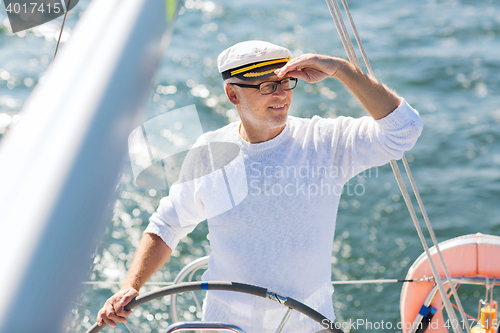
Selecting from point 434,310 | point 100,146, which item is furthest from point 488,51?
point 100,146

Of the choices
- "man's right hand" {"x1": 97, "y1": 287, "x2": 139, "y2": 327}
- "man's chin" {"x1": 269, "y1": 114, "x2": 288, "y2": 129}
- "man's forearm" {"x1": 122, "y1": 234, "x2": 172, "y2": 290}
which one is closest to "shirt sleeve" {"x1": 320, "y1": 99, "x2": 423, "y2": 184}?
"man's chin" {"x1": 269, "y1": 114, "x2": 288, "y2": 129}

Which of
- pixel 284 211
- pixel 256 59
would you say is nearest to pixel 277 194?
pixel 284 211

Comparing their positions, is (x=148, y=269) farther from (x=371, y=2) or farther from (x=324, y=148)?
(x=371, y=2)

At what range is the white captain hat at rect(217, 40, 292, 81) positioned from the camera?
1.74 m

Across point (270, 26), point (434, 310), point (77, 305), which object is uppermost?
point (77, 305)

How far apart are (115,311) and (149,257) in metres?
0.29

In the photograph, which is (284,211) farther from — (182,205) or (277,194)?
(182,205)

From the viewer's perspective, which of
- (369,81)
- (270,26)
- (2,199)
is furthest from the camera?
(270,26)

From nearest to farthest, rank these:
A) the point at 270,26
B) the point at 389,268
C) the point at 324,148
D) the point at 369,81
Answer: the point at 369,81
the point at 324,148
the point at 389,268
the point at 270,26

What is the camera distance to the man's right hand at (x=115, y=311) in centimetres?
166

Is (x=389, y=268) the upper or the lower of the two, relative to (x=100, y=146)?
lower

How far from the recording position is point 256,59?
1753 mm

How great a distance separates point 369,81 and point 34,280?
4.92 feet

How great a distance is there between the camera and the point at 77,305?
346 millimetres
